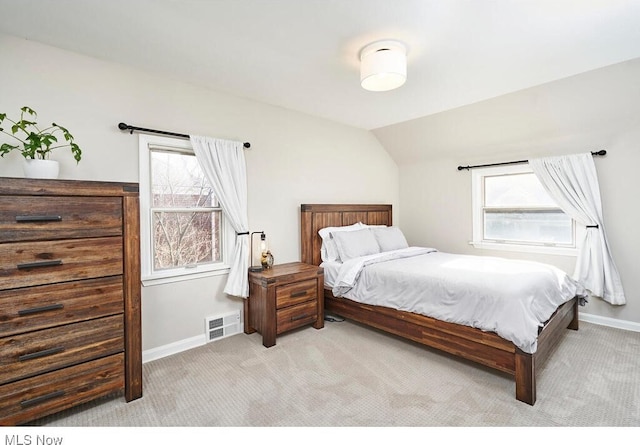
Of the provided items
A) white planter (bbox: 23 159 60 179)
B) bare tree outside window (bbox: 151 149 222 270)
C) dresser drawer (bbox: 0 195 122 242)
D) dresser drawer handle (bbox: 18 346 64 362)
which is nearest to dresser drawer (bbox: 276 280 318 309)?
bare tree outside window (bbox: 151 149 222 270)

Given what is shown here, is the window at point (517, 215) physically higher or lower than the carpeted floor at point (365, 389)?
higher

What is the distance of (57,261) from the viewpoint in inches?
72.1

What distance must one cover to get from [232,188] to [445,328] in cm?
232

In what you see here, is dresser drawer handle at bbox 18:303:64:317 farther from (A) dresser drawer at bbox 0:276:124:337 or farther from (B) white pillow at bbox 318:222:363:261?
(B) white pillow at bbox 318:222:363:261

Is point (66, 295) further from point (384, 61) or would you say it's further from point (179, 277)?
point (384, 61)

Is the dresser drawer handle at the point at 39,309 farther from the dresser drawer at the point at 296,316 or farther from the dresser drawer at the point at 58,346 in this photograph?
the dresser drawer at the point at 296,316

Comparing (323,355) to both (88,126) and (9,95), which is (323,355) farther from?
(9,95)

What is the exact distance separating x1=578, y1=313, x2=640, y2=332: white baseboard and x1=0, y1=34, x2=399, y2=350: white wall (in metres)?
3.02

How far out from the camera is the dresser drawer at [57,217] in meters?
1.70

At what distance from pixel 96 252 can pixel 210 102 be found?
1.78m

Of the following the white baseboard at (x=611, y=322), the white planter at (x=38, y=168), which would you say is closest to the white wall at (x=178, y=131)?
the white planter at (x=38, y=168)

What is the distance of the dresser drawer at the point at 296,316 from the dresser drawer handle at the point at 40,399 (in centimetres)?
162
